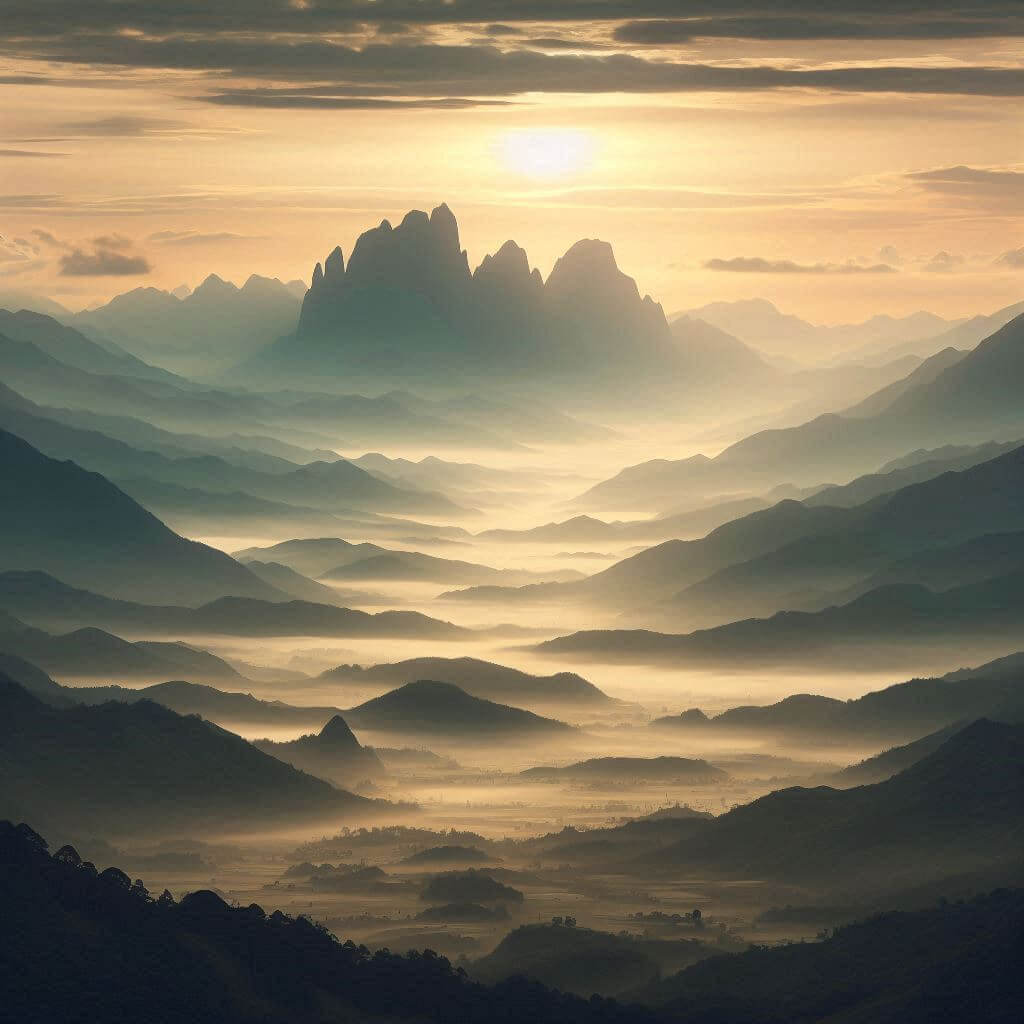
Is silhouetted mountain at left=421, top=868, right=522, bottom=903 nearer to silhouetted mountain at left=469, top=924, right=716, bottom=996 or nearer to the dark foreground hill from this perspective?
silhouetted mountain at left=469, top=924, right=716, bottom=996

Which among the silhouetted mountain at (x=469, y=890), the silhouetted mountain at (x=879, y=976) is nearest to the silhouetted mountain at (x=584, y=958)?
the silhouetted mountain at (x=879, y=976)

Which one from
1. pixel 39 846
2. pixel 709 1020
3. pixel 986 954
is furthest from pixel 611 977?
pixel 39 846

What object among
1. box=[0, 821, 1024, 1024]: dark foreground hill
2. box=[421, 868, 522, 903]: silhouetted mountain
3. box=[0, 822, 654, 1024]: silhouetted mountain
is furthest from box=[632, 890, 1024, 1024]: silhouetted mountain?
box=[421, 868, 522, 903]: silhouetted mountain

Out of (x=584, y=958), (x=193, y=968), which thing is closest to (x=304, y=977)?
(x=193, y=968)

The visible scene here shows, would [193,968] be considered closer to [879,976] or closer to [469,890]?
[879,976]

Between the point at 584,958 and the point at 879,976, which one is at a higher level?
the point at 584,958

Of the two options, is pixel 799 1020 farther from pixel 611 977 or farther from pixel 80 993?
pixel 80 993
